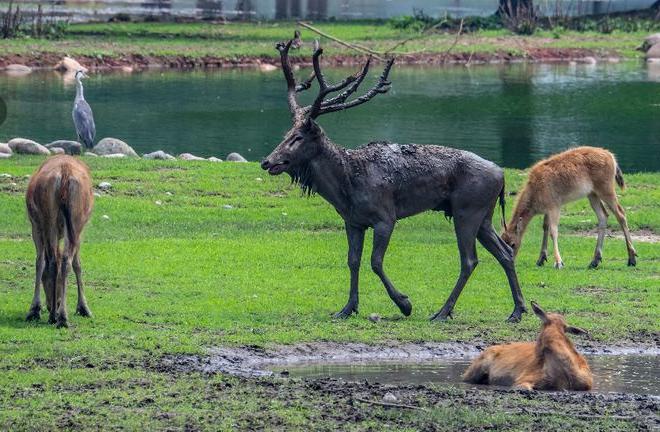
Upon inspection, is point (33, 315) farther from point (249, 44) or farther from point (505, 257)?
point (249, 44)

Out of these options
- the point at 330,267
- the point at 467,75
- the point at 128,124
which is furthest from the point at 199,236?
the point at 467,75

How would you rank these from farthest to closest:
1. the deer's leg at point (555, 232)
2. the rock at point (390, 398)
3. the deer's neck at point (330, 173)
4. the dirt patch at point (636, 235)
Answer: the dirt patch at point (636, 235) < the deer's leg at point (555, 232) < the deer's neck at point (330, 173) < the rock at point (390, 398)

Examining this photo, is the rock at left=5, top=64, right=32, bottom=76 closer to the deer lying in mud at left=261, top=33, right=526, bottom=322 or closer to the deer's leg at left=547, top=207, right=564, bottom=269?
the deer's leg at left=547, top=207, right=564, bottom=269

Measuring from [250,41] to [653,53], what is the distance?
56.0 ft

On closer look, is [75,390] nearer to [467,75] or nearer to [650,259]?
[650,259]

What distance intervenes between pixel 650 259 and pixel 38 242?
8625mm

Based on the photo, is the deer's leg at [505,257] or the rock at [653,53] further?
the rock at [653,53]

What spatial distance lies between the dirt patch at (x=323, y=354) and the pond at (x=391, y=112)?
599 inches

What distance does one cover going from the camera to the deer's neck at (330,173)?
43.6 ft

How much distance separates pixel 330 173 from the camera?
43.6 ft

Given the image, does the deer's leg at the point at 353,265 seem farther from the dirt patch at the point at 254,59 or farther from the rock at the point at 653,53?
the rock at the point at 653,53

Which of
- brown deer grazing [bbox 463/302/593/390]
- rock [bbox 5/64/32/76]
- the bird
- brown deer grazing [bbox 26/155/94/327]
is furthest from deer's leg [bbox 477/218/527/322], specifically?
rock [bbox 5/64/32/76]

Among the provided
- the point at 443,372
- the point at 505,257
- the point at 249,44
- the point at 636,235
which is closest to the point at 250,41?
the point at 249,44

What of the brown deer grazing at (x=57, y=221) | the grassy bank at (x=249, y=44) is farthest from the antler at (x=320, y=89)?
the grassy bank at (x=249, y=44)
